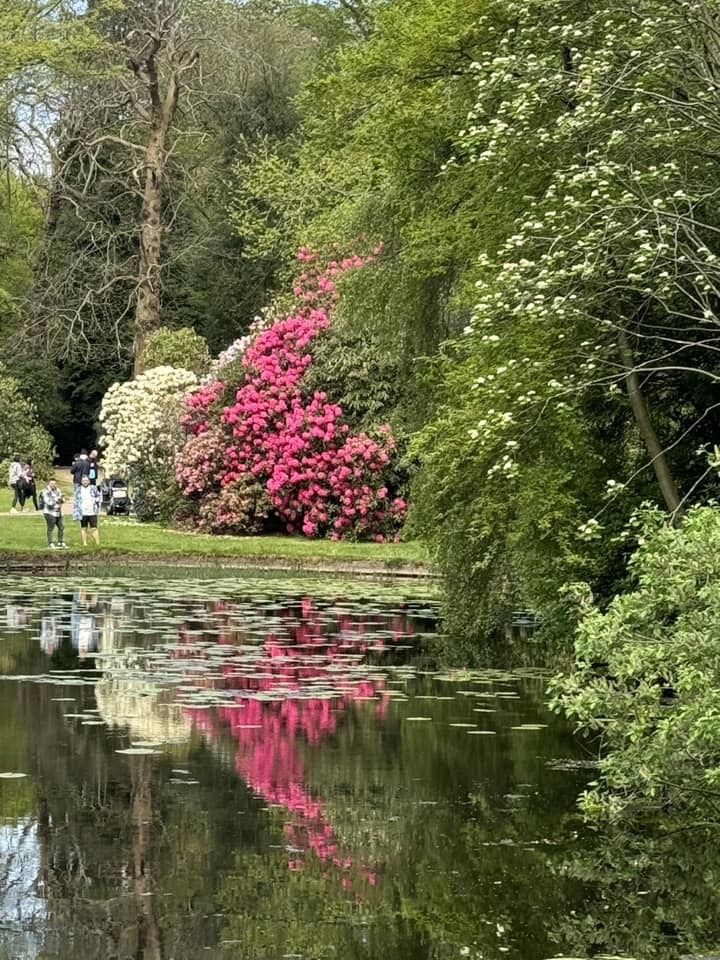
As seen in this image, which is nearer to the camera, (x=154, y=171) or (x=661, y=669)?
(x=661, y=669)

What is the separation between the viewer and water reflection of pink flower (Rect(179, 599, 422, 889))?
10.2 meters

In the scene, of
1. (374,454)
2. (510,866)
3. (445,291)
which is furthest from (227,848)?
(374,454)

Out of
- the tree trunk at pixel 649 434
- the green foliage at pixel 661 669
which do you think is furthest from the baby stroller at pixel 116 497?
the green foliage at pixel 661 669

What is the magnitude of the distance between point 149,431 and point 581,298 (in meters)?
29.5

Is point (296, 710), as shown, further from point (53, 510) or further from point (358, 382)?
point (358, 382)

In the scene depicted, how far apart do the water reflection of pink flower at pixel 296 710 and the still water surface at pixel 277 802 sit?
35 mm

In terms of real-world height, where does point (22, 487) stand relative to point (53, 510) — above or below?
above

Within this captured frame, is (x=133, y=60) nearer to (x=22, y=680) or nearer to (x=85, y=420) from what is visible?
(x=85, y=420)

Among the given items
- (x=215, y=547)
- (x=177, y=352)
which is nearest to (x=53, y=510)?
(x=215, y=547)

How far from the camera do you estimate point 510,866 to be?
9.56 meters

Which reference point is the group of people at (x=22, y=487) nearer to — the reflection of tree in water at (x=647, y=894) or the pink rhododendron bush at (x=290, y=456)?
the pink rhododendron bush at (x=290, y=456)

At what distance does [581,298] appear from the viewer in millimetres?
13336

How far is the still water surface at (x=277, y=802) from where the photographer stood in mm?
8156

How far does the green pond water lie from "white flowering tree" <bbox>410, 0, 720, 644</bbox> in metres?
1.74
